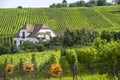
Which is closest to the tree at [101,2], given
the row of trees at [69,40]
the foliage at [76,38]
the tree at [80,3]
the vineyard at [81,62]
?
the tree at [80,3]

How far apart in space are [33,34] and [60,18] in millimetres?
20164

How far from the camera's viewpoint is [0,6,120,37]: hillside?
9931 cm

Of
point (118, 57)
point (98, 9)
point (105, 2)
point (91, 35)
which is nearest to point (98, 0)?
point (105, 2)

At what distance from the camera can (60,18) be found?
105875 millimetres

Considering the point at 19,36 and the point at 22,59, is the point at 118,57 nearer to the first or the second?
the point at 22,59

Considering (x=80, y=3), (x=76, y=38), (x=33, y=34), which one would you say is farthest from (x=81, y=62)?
(x=80, y=3)

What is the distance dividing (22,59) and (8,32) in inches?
2263

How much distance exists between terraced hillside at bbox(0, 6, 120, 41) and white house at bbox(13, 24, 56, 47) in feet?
12.6

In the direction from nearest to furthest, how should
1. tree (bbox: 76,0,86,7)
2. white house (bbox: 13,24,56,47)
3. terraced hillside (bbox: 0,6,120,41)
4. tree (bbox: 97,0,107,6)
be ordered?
white house (bbox: 13,24,56,47), terraced hillside (bbox: 0,6,120,41), tree (bbox: 97,0,107,6), tree (bbox: 76,0,86,7)

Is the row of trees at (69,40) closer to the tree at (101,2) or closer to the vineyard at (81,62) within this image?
the vineyard at (81,62)

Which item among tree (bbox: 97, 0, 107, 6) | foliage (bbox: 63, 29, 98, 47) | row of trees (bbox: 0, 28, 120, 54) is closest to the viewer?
row of trees (bbox: 0, 28, 120, 54)

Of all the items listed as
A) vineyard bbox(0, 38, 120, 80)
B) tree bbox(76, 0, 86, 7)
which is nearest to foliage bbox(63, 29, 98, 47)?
vineyard bbox(0, 38, 120, 80)

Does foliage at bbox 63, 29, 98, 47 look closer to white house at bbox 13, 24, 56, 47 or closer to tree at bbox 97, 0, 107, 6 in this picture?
white house at bbox 13, 24, 56, 47

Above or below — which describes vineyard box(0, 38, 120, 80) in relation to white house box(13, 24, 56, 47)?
above
